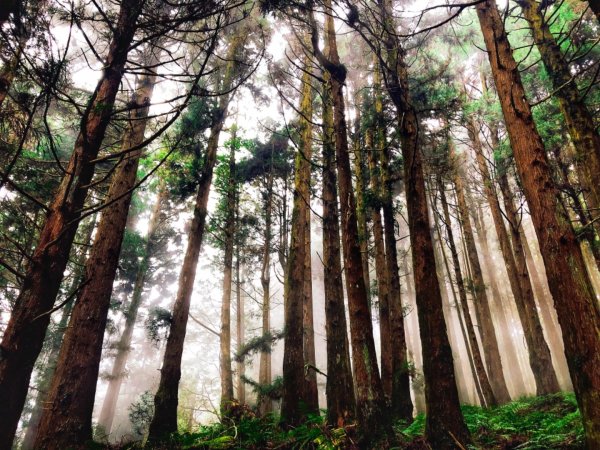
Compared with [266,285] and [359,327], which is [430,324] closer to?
[359,327]

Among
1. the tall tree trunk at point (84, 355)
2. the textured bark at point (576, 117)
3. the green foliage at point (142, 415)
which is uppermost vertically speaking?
the textured bark at point (576, 117)

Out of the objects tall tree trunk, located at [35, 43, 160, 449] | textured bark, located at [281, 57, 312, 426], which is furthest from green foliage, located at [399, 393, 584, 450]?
tall tree trunk, located at [35, 43, 160, 449]

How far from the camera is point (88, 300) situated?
5477 mm

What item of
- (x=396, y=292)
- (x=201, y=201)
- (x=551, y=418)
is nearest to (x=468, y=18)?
(x=396, y=292)

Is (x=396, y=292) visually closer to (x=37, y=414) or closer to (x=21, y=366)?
(x=21, y=366)

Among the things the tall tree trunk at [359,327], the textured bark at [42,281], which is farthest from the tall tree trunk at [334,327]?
the textured bark at [42,281]

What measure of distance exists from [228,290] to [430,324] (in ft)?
29.3

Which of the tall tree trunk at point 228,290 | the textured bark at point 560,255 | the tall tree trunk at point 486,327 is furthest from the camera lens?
the tall tree trunk at point 486,327

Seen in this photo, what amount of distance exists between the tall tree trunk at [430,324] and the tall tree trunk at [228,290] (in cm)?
721

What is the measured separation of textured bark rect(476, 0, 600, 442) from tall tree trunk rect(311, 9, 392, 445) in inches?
82.7

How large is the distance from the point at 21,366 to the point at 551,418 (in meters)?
7.50

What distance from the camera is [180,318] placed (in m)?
8.16

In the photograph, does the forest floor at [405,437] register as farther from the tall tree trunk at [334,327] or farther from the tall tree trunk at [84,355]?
the tall tree trunk at [84,355]

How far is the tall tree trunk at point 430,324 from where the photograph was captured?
3877 millimetres
